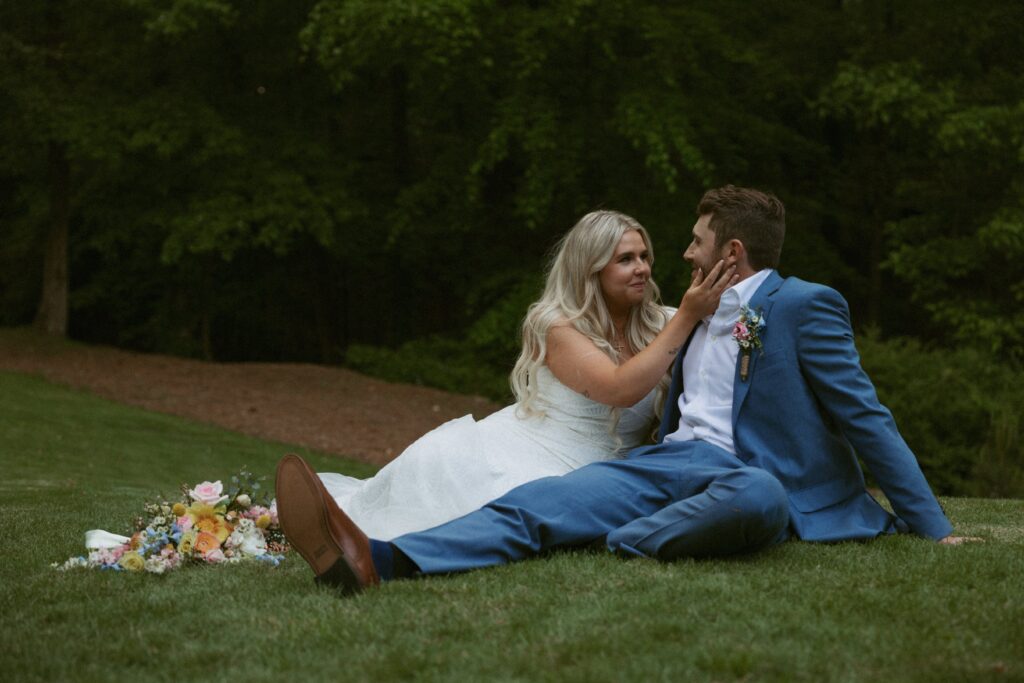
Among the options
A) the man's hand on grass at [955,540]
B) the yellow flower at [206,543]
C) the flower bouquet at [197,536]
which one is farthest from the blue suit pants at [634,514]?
the yellow flower at [206,543]

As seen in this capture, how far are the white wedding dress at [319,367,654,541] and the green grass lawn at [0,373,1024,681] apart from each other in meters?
0.51

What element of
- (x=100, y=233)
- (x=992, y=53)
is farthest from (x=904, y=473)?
(x=100, y=233)

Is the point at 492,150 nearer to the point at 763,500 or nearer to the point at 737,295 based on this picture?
the point at 737,295

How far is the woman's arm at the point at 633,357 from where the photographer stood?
498 centimetres

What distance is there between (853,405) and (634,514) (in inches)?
39.3

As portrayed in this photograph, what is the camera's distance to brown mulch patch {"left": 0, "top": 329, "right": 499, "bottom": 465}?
52.0ft

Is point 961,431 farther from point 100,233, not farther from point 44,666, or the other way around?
point 100,233

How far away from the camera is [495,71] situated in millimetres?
18438

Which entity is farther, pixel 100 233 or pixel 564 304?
pixel 100 233

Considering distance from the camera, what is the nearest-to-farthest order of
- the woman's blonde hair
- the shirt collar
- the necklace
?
the shirt collar → the woman's blonde hair → the necklace

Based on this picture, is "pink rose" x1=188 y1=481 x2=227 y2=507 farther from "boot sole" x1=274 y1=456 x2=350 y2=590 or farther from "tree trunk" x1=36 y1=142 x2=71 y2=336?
"tree trunk" x1=36 y1=142 x2=71 y2=336

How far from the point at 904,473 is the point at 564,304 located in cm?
169

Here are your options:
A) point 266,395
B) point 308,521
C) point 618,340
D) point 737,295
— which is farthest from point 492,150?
point 308,521

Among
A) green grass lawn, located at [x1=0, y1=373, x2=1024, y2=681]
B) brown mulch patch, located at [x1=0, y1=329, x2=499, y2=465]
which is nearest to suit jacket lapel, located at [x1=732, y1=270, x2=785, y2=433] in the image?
green grass lawn, located at [x1=0, y1=373, x2=1024, y2=681]
